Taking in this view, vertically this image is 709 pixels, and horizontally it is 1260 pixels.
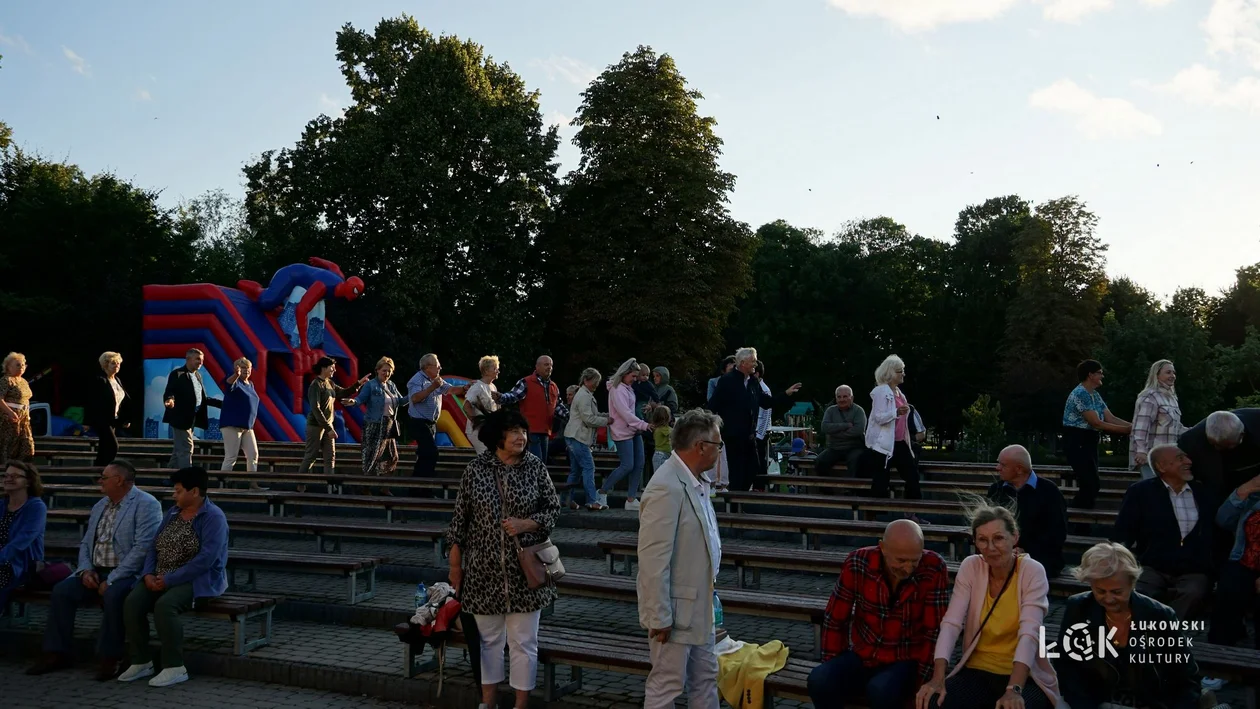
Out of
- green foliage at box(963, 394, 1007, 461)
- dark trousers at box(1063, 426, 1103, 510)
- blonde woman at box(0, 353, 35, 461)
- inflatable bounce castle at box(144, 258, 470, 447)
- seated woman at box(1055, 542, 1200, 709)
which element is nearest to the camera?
seated woman at box(1055, 542, 1200, 709)

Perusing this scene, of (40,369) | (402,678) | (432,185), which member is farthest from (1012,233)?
(402,678)

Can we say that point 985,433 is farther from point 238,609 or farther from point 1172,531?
point 238,609

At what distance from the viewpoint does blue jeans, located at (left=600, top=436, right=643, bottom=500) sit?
1195 centimetres

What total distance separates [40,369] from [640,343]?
17544 mm

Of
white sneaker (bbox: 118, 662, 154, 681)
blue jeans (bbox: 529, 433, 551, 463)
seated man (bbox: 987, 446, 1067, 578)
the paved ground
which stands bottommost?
the paved ground

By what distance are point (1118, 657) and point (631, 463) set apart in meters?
7.48

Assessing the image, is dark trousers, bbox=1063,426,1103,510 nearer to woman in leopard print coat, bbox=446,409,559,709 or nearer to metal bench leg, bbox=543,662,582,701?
metal bench leg, bbox=543,662,582,701

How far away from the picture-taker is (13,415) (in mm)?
11797

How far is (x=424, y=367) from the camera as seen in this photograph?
41.2ft

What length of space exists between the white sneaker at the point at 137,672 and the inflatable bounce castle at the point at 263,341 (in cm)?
1506

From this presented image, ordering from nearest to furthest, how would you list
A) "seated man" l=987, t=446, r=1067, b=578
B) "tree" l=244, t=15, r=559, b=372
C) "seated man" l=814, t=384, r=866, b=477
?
1. "seated man" l=987, t=446, r=1067, b=578
2. "seated man" l=814, t=384, r=866, b=477
3. "tree" l=244, t=15, r=559, b=372

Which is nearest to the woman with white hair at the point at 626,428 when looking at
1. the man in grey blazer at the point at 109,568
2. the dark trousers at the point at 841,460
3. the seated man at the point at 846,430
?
the seated man at the point at 846,430

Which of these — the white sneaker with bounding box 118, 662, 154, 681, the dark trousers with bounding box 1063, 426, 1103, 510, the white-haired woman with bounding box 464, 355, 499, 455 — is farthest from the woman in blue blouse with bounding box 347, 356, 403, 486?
the dark trousers with bounding box 1063, 426, 1103, 510

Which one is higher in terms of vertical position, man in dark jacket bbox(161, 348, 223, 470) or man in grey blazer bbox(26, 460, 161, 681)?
man in dark jacket bbox(161, 348, 223, 470)
